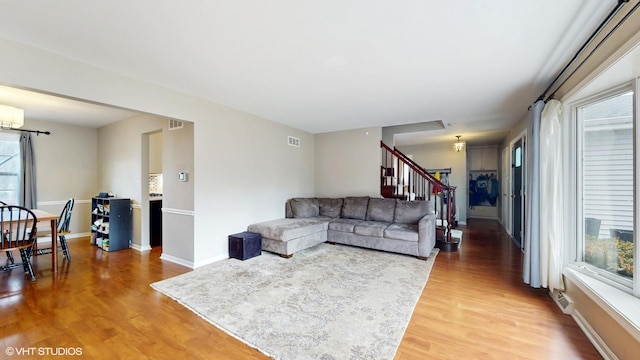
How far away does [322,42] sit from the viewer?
2229 millimetres

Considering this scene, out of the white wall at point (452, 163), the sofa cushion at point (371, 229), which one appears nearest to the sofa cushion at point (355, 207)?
the sofa cushion at point (371, 229)

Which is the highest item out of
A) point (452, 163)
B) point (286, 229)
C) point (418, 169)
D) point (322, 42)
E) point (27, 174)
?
point (322, 42)

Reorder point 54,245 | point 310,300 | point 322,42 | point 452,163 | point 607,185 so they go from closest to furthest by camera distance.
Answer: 1. point 322,42
2. point 607,185
3. point 310,300
4. point 54,245
5. point 452,163

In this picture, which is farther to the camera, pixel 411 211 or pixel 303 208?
pixel 303 208

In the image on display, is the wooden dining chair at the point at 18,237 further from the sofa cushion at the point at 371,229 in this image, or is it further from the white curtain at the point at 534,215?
the white curtain at the point at 534,215

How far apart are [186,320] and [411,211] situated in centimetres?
409

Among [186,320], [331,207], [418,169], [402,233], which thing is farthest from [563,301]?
[331,207]

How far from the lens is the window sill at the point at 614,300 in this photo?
5.35 ft

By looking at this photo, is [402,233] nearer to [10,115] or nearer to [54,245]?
[54,245]

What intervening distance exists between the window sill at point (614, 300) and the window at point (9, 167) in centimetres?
864

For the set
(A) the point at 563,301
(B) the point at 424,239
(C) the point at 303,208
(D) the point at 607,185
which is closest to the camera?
(D) the point at 607,185

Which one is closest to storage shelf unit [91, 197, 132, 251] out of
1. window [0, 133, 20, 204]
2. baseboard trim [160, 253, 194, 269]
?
baseboard trim [160, 253, 194, 269]

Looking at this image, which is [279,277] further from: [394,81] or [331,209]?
[394,81]

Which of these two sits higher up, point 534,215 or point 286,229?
point 534,215
